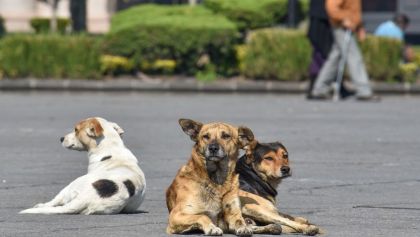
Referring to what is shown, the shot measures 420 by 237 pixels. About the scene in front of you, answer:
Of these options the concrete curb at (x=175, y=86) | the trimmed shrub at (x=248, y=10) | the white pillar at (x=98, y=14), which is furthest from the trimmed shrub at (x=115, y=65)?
the white pillar at (x=98, y=14)

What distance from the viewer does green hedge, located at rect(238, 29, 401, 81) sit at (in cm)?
2652

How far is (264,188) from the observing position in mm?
9148

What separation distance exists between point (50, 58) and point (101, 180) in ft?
57.5

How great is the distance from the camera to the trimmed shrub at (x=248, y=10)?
94.4 feet

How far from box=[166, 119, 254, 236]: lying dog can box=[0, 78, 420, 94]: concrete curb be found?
17.2 meters

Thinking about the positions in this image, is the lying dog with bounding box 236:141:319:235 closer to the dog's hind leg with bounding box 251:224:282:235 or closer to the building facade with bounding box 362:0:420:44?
the dog's hind leg with bounding box 251:224:282:235

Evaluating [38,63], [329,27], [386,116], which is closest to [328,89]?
[329,27]

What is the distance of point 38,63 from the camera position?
27.1 m

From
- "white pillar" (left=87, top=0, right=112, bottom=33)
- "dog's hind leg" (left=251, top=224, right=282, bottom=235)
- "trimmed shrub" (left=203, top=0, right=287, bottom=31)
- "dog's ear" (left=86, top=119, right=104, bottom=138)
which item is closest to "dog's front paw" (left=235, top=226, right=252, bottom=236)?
"dog's hind leg" (left=251, top=224, right=282, bottom=235)

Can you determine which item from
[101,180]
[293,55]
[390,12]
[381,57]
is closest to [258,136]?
[101,180]

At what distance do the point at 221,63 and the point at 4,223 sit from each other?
1798 centimetres

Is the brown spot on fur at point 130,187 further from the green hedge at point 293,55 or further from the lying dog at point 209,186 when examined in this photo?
the green hedge at point 293,55

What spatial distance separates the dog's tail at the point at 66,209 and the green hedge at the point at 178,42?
56.0 ft

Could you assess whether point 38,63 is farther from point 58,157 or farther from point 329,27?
point 58,157
